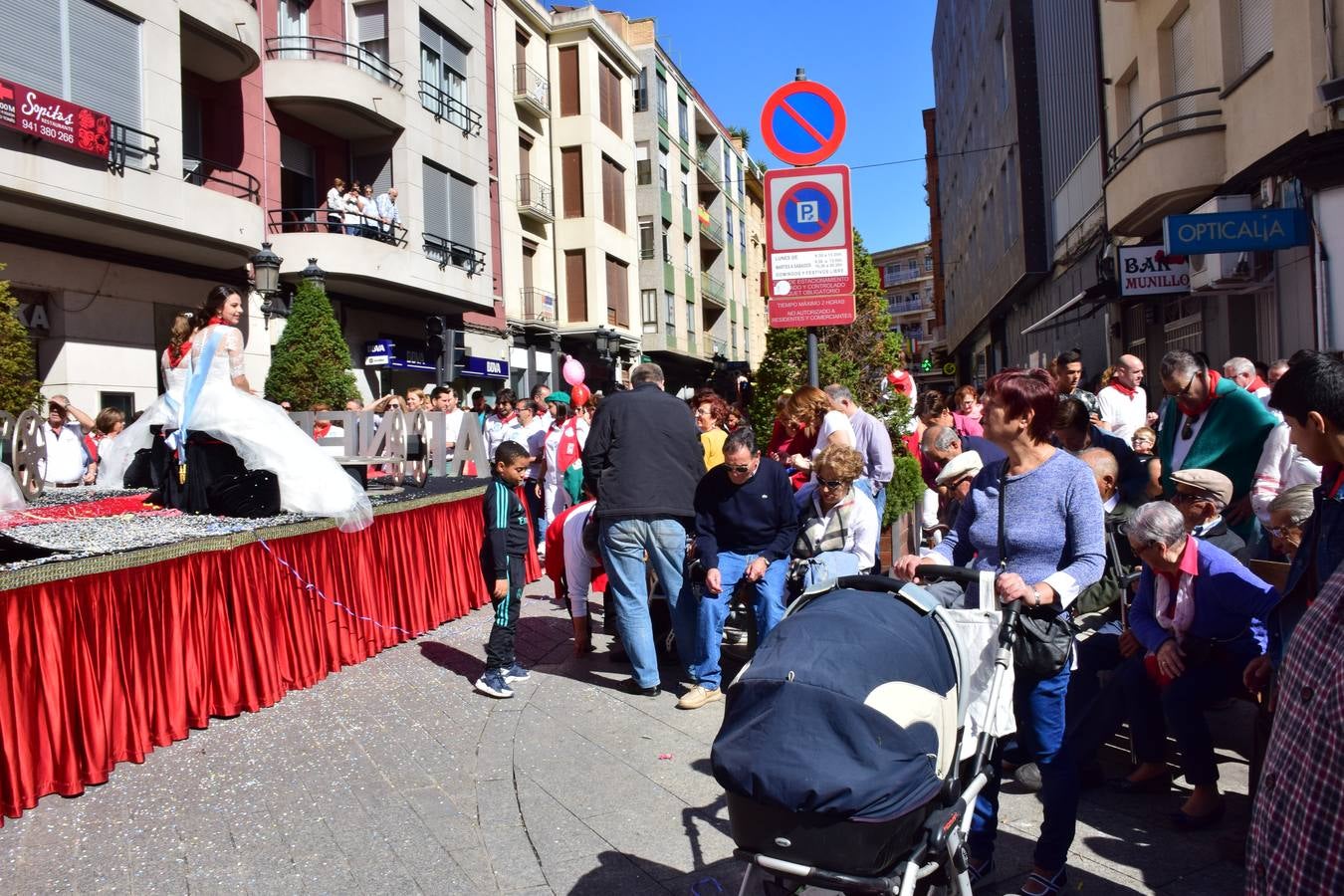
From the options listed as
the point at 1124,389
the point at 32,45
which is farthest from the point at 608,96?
the point at 1124,389

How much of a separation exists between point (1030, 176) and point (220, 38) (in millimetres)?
18970

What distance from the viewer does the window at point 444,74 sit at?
23453mm

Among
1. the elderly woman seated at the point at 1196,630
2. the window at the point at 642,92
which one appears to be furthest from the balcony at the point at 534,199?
the elderly woman seated at the point at 1196,630

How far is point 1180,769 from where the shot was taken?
475 cm

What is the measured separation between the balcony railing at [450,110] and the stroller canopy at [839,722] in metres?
22.8

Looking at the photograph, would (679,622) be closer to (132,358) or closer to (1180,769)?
(1180,769)

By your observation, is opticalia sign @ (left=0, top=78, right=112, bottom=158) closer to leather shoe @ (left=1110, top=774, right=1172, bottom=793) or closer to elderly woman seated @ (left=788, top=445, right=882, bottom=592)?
elderly woman seated @ (left=788, top=445, right=882, bottom=592)

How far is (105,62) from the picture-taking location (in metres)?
14.7

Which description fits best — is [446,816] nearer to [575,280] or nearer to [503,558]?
[503,558]

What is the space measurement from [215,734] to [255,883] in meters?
1.91

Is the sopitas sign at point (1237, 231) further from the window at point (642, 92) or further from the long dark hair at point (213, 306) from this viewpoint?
the window at point (642, 92)

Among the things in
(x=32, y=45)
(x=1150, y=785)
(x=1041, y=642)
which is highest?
(x=32, y=45)

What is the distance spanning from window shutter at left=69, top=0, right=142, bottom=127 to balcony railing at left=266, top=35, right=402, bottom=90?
4087 millimetres

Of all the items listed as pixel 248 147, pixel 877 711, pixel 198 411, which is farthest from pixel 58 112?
pixel 877 711
